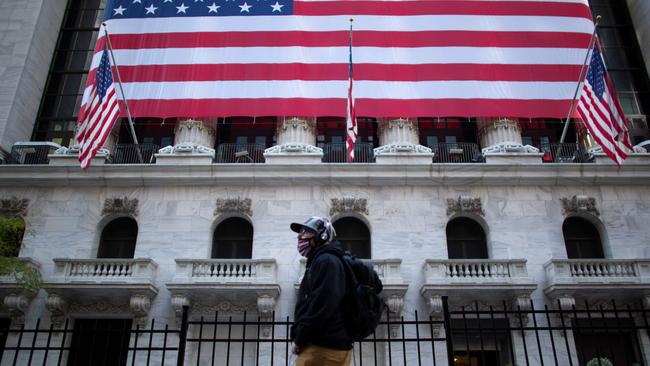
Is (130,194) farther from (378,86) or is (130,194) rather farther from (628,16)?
(628,16)

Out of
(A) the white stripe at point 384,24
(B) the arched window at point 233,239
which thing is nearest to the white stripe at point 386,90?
(A) the white stripe at point 384,24

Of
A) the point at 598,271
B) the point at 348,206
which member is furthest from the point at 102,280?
the point at 598,271

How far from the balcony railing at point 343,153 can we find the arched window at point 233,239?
4.56 meters

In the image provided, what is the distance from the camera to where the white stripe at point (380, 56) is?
66.8 feet

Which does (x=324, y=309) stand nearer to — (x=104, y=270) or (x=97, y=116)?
(x=97, y=116)

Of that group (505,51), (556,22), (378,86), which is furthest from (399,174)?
(556,22)

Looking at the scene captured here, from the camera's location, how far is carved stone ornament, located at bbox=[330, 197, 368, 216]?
64.1 feet

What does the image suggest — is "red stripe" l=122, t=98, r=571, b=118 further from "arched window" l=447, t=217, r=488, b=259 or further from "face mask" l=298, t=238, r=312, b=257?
"face mask" l=298, t=238, r=312, b=257

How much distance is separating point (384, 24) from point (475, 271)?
10.6 meters

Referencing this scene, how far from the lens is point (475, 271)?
17.6m

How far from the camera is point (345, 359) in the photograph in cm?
465

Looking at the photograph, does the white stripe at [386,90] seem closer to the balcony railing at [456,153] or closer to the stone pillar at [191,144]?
the stone pillar at [191,144]

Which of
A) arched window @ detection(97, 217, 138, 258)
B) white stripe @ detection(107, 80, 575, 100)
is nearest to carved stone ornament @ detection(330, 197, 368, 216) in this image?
white stripe @ detection(107, 80, 575, 100)

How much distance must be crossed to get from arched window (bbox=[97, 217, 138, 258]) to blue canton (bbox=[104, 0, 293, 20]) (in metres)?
9.02
